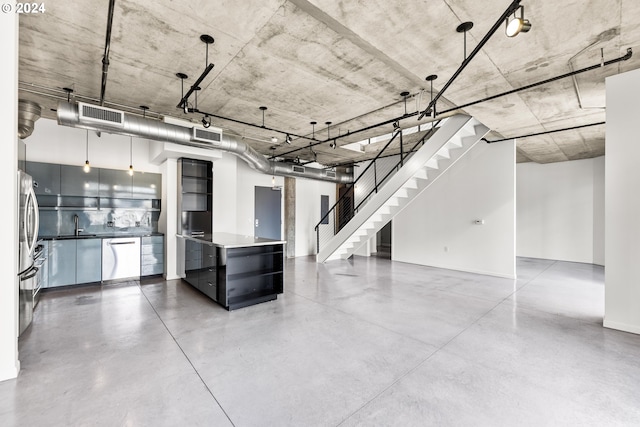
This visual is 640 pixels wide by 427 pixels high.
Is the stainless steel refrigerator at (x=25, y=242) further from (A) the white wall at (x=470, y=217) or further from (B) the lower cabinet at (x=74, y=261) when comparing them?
(A) the white wall at (x=470, y=217)

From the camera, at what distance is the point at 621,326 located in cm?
359

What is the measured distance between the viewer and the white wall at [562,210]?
835cm

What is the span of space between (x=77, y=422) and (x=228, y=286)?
2366 millimetres

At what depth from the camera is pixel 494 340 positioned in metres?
3.26

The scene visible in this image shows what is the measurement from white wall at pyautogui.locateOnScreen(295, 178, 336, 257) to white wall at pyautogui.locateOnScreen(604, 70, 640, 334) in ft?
24.4

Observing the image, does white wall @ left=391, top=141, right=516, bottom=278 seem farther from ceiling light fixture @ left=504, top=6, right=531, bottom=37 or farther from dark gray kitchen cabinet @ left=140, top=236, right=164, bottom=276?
dark gray kitchen cabinet @ left=140, top=236, right=164, bottom=276

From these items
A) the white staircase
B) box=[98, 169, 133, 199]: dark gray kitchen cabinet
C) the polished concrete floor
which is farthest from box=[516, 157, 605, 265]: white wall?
box=[98, 169, 133, 199]: dark gray kitchen cabinet

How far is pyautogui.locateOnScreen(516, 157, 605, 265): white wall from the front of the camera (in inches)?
329

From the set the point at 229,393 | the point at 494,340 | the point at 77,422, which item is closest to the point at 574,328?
the point at 494,340

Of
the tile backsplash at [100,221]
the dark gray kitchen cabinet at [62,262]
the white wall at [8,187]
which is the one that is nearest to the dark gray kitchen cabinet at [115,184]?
the tile backsplash at [100,221]

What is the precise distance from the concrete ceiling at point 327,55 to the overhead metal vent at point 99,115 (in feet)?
1.19

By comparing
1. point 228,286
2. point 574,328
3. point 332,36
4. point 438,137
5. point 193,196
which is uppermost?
point 332,36

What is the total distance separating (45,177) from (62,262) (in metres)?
1.65

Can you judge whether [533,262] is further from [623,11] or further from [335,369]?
[335,369]
